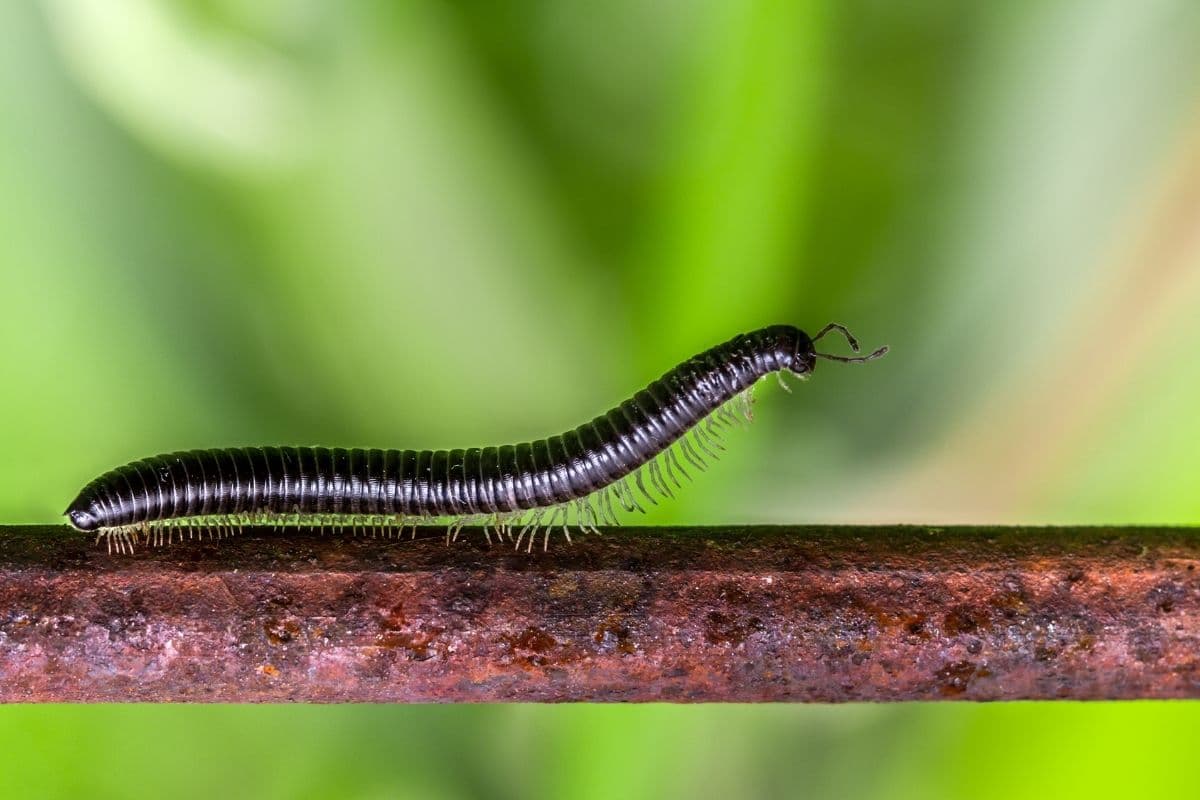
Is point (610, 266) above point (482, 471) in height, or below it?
above

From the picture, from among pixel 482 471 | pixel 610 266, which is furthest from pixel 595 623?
pixel 610 266

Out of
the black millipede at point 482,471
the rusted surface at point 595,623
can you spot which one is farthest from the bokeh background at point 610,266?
the rusted surface at point 595,623

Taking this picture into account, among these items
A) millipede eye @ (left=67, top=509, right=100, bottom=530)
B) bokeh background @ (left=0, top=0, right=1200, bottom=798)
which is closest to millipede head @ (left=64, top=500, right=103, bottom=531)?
millipede eye @ (left=67, top=509, right=100, bottom=530)

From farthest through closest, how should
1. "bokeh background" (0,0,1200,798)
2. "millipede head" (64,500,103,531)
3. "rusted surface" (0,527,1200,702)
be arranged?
"bokeh background" (0,0,1200,798), "millipede head" (64,500,103,531), "rusted surface" (0,527,1200,702)

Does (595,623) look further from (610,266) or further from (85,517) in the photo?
(85,517)

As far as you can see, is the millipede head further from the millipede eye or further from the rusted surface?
the rusted surface

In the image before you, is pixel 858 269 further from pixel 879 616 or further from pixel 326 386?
pixel 326 386
